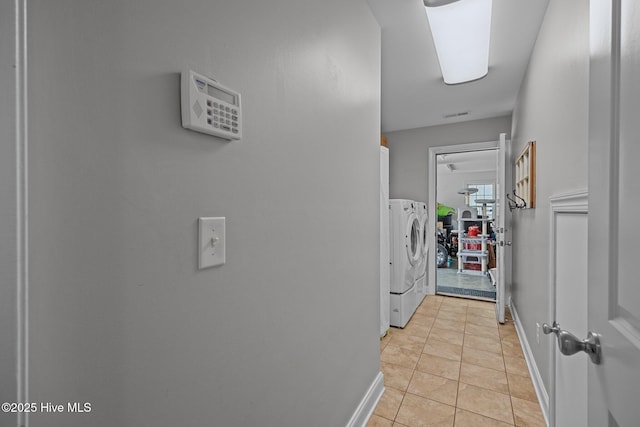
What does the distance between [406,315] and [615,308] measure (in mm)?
2674

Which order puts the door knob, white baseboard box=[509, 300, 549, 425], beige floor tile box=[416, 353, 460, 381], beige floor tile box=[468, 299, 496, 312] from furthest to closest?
beige floor tile box=[468, 299, 496, 312], beige floor tile box=[416, 353, 460, 381], white baseboard box=[509, 300, 549, 425], the door knob

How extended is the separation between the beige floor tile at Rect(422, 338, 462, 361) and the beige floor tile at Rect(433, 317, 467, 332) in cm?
39

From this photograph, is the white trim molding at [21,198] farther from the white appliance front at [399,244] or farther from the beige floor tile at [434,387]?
the white appliance front at [399,244]

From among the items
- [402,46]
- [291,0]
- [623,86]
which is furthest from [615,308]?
[402,46]

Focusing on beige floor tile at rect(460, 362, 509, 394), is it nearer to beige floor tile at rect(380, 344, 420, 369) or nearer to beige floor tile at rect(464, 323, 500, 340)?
beige floor tile at rect(380, 344, 420, 369)

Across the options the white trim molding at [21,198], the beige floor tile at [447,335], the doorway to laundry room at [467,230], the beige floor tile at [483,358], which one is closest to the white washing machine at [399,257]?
the beige floor tile at [447,335]

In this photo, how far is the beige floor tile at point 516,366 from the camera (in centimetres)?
211

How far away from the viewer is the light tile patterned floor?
167cm

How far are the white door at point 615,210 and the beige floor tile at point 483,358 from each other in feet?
6.00

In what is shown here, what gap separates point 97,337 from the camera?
1.73ft

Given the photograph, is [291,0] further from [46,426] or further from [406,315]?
[406,315]


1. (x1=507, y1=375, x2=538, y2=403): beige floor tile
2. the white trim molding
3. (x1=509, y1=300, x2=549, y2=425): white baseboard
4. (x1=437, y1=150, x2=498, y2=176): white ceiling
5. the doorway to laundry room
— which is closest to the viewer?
the white trim molding

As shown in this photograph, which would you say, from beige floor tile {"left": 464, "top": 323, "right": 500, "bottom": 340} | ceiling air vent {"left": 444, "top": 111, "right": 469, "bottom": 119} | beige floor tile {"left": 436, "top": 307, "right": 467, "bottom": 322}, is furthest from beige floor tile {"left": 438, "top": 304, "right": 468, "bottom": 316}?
ceiling air vent {"left": 444, "top": 111, "right": 469, "bottom": 119}

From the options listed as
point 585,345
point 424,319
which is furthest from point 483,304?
point 585,345
